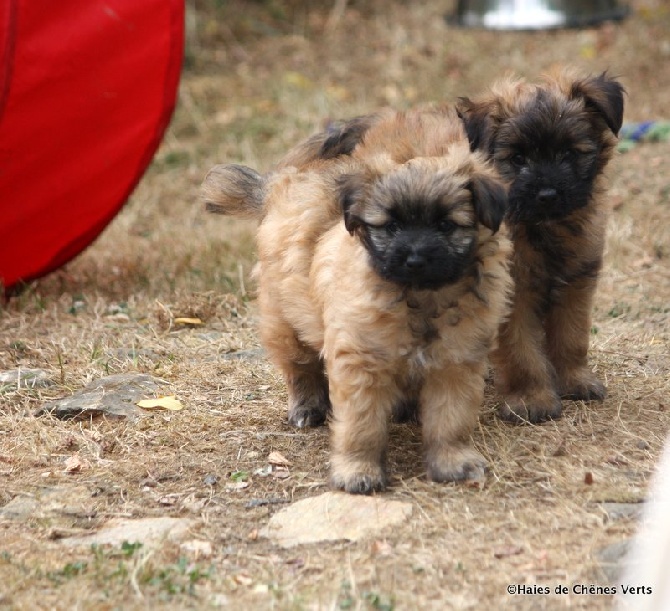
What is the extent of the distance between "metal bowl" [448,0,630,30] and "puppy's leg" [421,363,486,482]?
8.42 meters

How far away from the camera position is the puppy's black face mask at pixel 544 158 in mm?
4152

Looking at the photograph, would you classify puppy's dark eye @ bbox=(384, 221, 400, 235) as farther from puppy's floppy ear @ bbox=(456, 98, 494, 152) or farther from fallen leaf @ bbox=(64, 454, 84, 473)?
fallen leaf @ bbox=(64, 454, 84, 473)

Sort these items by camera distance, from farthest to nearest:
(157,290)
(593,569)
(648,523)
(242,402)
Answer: (157,290) < (242,402) < (648,523) < (593,569)

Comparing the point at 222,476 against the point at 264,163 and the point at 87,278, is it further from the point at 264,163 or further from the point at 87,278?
the point at 264,163

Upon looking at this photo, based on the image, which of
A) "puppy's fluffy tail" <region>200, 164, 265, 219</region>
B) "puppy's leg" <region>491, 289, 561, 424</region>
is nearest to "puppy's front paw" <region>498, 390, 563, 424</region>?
"puppy's leg" <region>491, 289, 561, 424</region>

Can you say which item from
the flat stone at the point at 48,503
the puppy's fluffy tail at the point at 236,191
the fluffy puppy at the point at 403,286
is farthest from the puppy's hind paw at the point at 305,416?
the flat stone at the point at 48,503

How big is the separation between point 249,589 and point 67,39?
404 cm

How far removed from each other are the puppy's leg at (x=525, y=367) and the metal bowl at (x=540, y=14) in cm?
778

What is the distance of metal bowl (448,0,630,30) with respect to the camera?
11.5m

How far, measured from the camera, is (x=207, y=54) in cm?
1205

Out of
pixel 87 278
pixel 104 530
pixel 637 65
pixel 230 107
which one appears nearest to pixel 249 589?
pixel 104 530

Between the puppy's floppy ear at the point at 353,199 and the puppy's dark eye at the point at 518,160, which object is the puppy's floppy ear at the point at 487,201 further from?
the puppy's dark eye at the point at 518,160

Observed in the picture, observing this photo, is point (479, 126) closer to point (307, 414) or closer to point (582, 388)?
point (582, 388)

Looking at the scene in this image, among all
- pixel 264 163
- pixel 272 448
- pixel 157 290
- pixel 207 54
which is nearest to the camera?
pixel 272 448
